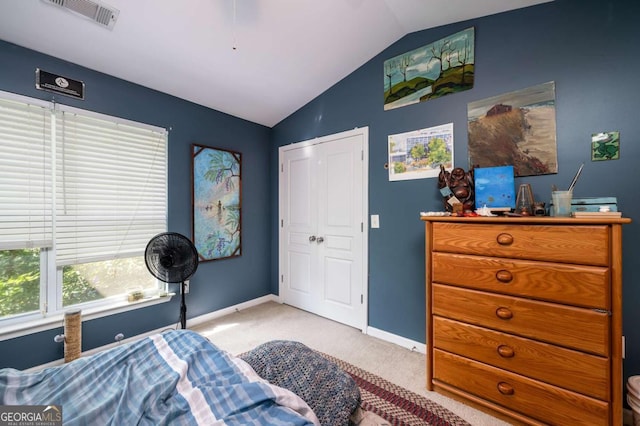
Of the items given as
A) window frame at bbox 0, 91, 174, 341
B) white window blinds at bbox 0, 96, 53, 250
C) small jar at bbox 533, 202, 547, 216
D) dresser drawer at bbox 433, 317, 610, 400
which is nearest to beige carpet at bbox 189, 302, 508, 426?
dresser drawer at bbox 433, 317, 610, 400

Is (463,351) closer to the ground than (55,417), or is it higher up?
closer to the ground

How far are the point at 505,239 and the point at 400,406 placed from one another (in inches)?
49.4

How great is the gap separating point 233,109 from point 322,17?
1.54m

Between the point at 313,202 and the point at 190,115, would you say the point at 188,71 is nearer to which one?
the point at 190,115

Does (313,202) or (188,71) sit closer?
(188,71)

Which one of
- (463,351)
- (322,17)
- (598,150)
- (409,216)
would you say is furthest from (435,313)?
(322,17)

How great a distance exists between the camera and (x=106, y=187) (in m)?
2.32

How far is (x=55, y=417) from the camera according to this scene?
0.80 meters

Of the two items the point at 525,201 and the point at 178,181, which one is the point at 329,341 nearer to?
the point at 525,201

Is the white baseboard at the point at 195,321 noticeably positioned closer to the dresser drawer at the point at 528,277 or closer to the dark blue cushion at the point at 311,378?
the dark blue cushion at the point at 311,378

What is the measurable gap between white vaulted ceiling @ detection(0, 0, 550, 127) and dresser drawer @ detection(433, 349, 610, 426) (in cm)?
252

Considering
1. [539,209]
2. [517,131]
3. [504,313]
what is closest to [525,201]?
[539,209]

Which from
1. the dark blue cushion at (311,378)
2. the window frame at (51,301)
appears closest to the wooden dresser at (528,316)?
the dark blue cushion at (311,378)

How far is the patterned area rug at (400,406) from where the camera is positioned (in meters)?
1.54
